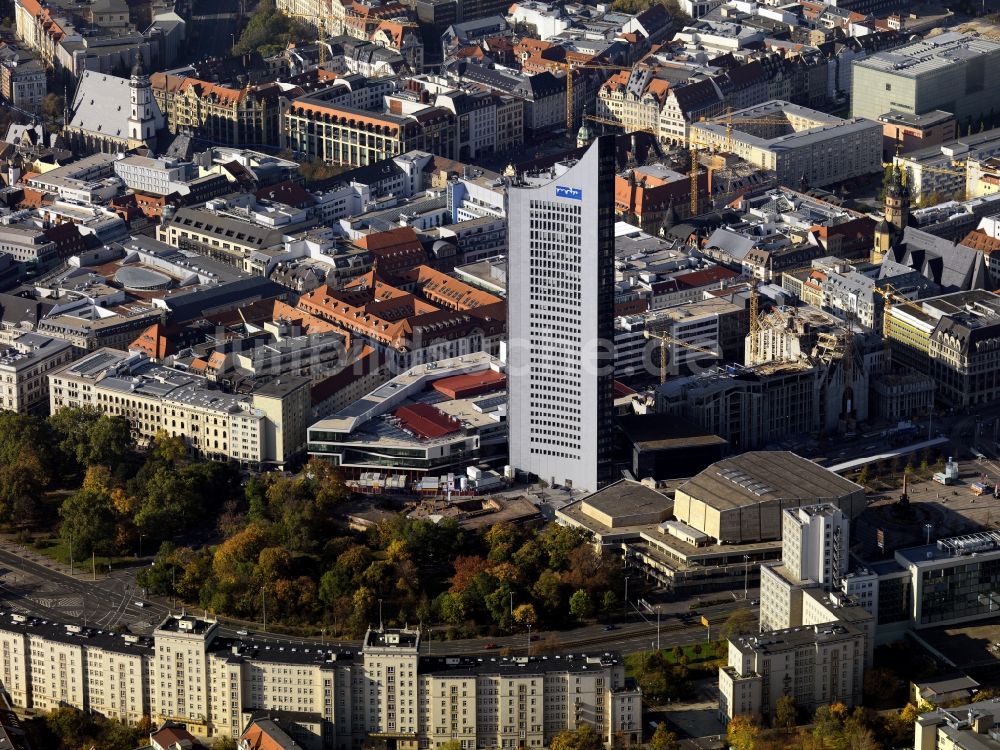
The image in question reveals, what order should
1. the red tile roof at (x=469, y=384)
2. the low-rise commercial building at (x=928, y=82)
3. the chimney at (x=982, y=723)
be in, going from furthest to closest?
the low-rise commercial building at (x=928, y=82), the red tile roof at (x=469, y=384), the chimney at (x=982, y=723)

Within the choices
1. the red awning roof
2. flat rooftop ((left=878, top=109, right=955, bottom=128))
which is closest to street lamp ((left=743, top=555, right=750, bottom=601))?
the red awning roof

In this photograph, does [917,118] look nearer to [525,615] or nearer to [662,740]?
[525,615]

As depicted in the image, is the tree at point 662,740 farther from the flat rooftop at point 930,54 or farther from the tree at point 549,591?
the flat rooftop at point 930,54

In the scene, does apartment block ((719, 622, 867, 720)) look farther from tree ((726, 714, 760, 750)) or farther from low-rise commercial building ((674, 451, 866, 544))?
low-rise commercial building ((674, 451, 866, 544))

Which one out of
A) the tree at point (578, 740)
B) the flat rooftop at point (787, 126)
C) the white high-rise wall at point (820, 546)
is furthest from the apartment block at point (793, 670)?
the flat rooftop at point (787, 126)

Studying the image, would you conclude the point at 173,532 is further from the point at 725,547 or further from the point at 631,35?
the point at 631,35

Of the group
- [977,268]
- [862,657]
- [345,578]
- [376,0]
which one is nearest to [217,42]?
[376,0]
